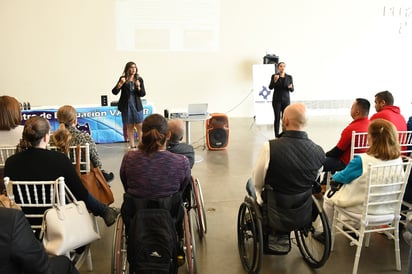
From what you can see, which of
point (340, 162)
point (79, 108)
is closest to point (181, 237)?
point (340, 162)

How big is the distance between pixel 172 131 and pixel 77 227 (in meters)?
1.05

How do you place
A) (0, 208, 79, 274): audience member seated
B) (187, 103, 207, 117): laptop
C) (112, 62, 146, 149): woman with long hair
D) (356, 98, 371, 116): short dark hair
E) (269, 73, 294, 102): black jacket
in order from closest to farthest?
(0, 208, 79, 274): audience member seated
(356, 98, 371, 116): short dark hair
(112, 62, 146, 149): woman with long hair
(187, 103, 207, 117): laptop
(269, 73, 294, 102): black jacket

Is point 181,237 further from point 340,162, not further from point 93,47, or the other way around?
point 93,47

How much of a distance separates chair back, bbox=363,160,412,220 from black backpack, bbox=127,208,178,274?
52.0 inches

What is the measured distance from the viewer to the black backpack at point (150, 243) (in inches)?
76.7

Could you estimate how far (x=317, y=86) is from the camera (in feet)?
28.0

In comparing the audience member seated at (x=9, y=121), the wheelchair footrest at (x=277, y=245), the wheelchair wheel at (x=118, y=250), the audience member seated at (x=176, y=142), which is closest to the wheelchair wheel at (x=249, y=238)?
the wheelchair footrest at (x=277, y=245)

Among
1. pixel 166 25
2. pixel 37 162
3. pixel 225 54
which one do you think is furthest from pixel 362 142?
pixel 166 25

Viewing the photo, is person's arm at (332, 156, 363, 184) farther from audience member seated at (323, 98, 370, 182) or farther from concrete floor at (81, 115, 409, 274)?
audience member seated at (323, 98, 370, 182)

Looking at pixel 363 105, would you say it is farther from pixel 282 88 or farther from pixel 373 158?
pixel 282 88

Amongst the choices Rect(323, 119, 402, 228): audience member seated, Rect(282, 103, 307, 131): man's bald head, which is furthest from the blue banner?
Rect(323, 119, 402, 228): audience member seated

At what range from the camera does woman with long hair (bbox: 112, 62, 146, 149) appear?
4.98m

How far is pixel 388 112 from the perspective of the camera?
11.5 feet

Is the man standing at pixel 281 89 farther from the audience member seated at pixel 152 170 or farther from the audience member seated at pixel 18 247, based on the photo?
the audience member seated at pixel 18 247
